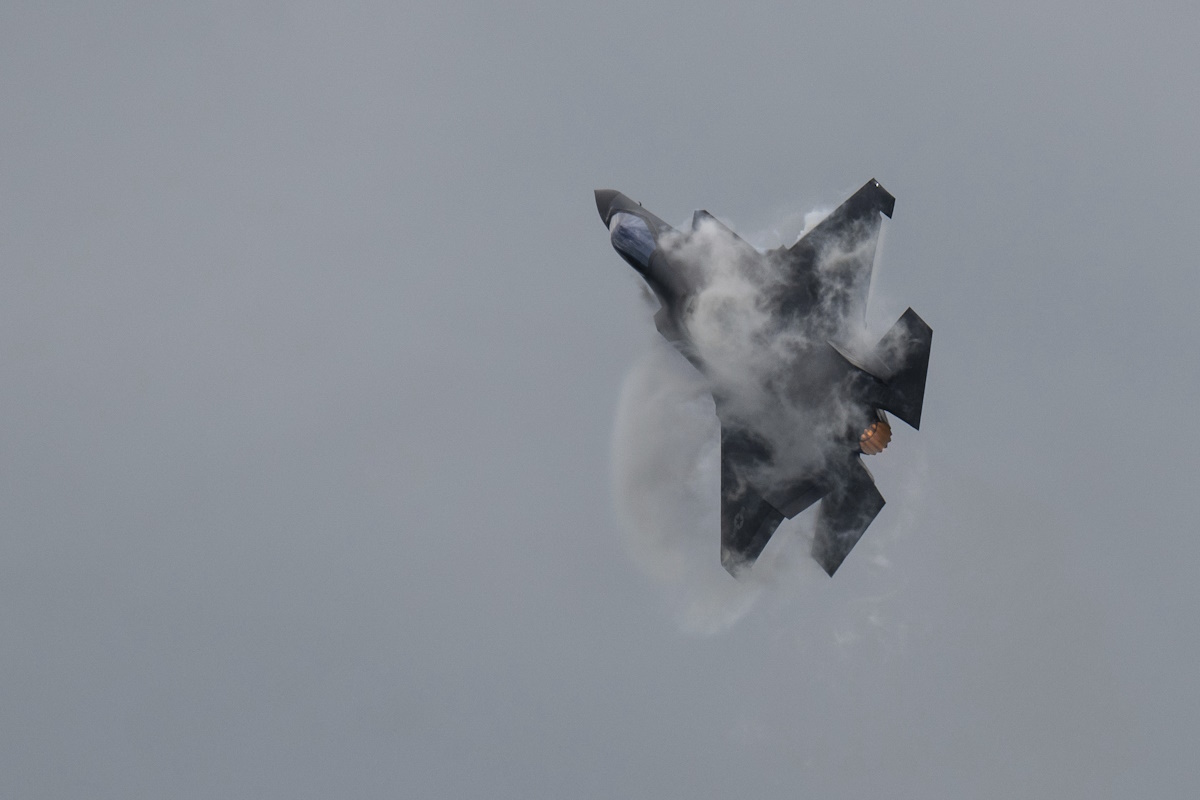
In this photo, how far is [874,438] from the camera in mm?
50250

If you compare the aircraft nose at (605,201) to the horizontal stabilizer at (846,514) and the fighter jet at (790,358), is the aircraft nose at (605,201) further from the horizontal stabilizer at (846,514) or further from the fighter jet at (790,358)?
the horizontal stabilizer at (846,514)

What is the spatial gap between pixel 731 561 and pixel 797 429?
7562 millimetres

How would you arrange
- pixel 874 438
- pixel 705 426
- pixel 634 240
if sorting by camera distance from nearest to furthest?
pixel 874 438 → pixel 634 240 → pixel 705 426

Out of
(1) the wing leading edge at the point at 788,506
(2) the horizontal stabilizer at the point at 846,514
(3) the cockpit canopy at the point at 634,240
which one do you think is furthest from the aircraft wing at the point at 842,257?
(2) the horizontal stabilizer at the point at 846,514

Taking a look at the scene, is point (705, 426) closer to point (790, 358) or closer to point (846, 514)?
point (790, 358)

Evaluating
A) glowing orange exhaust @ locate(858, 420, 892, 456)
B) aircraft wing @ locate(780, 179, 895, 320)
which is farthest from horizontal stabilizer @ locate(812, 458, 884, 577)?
aircraft wing @ locate(780, 179, 895, 320)

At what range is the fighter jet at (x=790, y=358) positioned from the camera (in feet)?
165

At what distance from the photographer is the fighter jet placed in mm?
50281

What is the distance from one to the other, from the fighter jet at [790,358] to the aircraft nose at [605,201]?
1.36m

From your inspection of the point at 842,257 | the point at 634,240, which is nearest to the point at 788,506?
the point at 842,257

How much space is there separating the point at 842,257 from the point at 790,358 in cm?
631

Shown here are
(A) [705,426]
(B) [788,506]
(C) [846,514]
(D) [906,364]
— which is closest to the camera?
(D) [906,364]

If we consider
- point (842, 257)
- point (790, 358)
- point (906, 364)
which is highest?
point (842, 257)

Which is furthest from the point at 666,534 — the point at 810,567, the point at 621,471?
the point at 810,567
